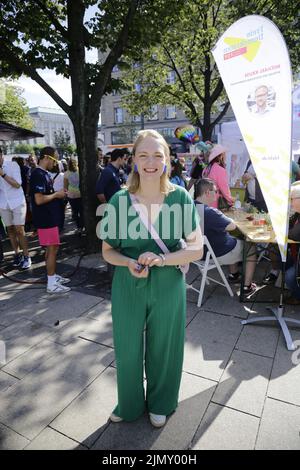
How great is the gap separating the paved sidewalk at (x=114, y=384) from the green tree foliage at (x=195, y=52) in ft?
18.3

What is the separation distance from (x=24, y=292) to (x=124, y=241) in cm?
301

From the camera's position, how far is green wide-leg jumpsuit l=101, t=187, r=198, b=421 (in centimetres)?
186

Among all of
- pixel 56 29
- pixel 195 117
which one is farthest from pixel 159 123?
pixel 56 29

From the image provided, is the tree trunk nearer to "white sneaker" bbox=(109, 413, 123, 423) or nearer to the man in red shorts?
the man in red shorts

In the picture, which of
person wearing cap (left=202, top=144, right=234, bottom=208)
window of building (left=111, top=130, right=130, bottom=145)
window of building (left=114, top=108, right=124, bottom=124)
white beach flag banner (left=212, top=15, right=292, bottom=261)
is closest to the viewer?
white beach flag banner (left=212, top=15, right=292, bottom=261)

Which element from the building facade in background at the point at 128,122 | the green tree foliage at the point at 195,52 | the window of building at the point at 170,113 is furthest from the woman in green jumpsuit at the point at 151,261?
the window of building at the point at 170,113

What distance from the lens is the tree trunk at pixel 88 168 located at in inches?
218

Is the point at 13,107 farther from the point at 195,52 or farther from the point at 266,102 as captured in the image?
the point at 266,102

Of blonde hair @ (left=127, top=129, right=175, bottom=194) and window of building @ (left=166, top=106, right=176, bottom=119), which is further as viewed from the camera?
window of building @ (left=166, top=106, right=176, bottom=119)

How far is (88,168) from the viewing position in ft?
18.7

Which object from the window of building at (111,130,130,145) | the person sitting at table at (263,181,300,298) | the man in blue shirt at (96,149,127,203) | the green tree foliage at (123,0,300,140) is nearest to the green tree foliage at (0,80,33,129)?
the green tree foliage at (123,0,300,140)

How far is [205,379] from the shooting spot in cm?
254

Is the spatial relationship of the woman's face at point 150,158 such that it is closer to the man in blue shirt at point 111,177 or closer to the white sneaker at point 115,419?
the white sneaker at point 115,419
